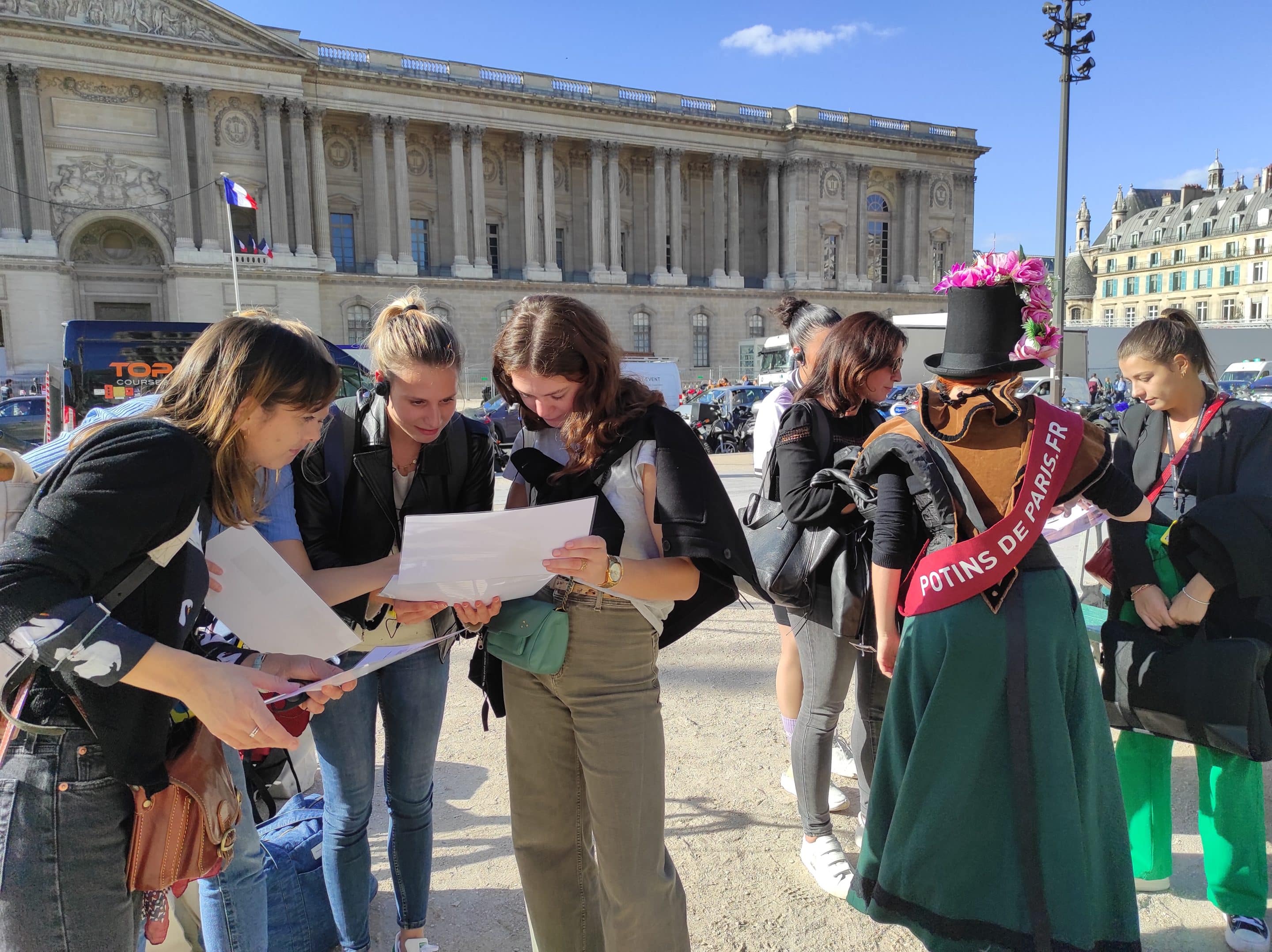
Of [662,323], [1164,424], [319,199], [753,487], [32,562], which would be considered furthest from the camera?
[662,323]

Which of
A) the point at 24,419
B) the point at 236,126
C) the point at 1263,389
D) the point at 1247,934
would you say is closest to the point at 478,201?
the point at 236,126

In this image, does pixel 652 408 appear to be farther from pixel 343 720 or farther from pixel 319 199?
pixel 319 199

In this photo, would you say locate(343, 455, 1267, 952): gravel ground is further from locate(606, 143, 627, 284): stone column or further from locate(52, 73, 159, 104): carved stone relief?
locate(606, 143, 627, 284): stone column

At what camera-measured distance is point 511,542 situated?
1.78 m

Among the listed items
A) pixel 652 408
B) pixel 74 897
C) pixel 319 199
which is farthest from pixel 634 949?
pixel 319 199

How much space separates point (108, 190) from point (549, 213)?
62.6 feet

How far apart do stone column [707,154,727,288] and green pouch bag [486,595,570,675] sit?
145ft

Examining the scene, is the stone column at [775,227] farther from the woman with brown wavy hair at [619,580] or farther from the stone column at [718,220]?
the woman with brown wavy hair at [619,580]

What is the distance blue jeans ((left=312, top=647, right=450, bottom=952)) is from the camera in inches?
92.0

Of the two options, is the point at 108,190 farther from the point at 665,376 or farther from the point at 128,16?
the point at 665,376

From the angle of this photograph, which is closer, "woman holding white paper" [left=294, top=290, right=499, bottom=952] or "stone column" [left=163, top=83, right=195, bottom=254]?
"woman holding white paper" [left=294, top=290, right=499, bottom=952]

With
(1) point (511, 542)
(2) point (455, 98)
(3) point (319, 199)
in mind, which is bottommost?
(1) point (511, 542)

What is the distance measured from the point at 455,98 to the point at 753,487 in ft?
111

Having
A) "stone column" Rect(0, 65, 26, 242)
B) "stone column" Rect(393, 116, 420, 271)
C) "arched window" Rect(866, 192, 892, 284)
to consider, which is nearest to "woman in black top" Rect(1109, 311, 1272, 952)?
"stone column" Rect(0, 65, 26, 242)
